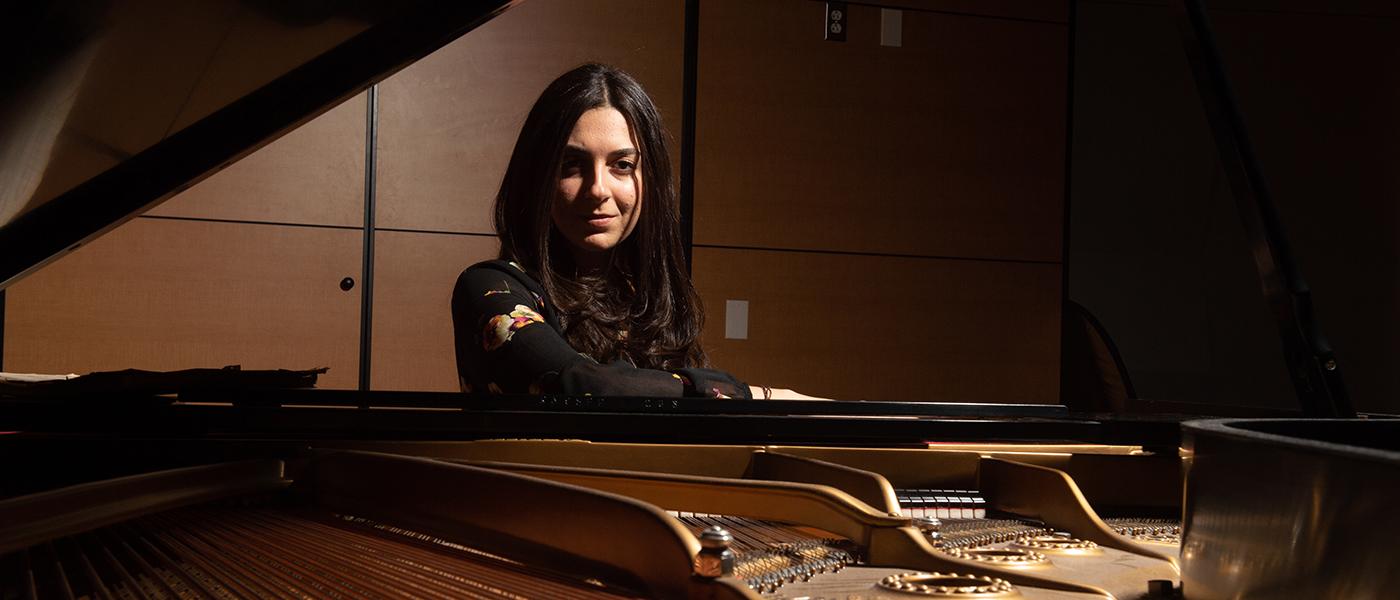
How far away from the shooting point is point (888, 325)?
12.1 ft

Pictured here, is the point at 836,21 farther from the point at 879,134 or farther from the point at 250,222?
the point at 250,222

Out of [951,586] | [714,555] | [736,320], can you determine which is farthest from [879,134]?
[714,555]

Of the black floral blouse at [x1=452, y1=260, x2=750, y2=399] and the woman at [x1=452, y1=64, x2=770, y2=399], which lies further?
the woman at [x1=452, y1=64, x2=770, y2=399]

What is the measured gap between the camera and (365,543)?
99 centimetres

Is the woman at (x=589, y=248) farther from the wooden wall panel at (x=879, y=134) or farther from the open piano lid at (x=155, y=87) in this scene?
the wooden wall panel at (x=879, y=134)

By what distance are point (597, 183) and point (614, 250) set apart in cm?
20

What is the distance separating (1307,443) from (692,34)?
3.16 metres

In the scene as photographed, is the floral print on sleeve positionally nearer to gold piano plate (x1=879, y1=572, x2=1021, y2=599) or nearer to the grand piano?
the grand piano

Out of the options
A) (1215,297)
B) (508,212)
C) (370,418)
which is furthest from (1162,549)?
(1215,297)

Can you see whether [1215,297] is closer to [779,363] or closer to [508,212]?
[779,363]

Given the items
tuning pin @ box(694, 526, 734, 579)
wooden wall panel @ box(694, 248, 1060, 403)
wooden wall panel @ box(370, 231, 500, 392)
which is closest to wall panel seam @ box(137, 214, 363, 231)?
wooden wall panel @ box(370, 231, 500, 392)

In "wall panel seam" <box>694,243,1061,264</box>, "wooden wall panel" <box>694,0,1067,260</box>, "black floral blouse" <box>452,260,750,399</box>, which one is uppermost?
"wooden wall panel" <box>694,0,1067,260</box>

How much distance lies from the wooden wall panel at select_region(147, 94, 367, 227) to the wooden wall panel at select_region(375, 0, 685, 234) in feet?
0.26

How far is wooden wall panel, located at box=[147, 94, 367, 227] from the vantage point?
3.26 meters
